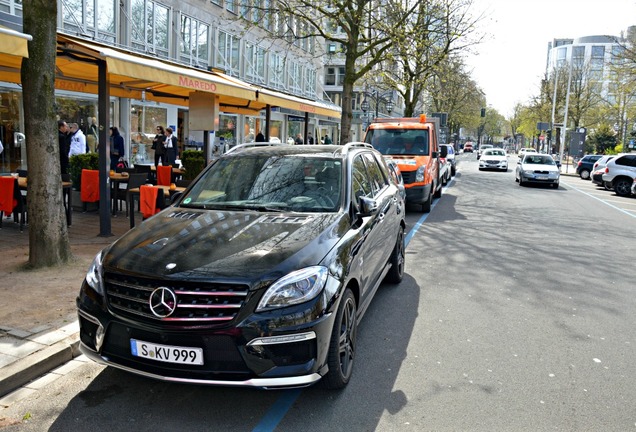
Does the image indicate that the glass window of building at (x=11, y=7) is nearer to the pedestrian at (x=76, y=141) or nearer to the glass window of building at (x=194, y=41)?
the pedestrian at (x=76, y=141)

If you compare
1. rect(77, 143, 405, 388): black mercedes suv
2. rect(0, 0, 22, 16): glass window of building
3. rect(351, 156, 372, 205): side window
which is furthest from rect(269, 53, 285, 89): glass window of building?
rect(77, 143, 405, 388): black mercedes suv

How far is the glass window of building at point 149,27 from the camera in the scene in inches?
863

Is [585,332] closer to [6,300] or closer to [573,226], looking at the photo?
[6,300]

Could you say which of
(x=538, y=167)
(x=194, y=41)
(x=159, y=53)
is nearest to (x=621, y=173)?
(x=538, y=167)

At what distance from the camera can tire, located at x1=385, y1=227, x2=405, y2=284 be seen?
6.47 metres

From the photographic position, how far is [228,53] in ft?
96.7

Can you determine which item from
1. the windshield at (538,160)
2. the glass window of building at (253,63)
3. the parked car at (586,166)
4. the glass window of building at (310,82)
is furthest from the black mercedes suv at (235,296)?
the glass window of building at (310,82)

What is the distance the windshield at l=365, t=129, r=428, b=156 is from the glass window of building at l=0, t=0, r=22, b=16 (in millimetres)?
11100

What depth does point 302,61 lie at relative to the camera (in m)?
41.2

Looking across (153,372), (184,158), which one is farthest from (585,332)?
(184,158)

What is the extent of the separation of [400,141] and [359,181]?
9.91m

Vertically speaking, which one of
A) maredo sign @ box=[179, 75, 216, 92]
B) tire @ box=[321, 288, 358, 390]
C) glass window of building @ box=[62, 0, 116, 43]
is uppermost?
glass window of building @ box=[62, 0, 116, 43]

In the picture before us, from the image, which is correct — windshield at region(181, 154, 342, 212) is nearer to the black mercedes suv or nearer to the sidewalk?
the black mercedes suv

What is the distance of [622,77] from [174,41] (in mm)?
22757
